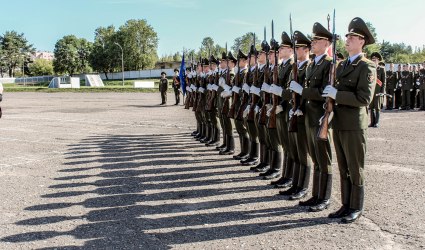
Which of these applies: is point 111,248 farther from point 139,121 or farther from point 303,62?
point 139,121

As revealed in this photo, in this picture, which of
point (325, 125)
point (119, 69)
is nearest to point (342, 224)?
point (325, 125)

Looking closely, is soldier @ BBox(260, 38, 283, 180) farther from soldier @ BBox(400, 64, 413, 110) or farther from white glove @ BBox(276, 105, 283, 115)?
soldier @ BBox(400, 64, 413, 110)

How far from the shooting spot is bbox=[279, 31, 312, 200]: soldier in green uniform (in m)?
5.80

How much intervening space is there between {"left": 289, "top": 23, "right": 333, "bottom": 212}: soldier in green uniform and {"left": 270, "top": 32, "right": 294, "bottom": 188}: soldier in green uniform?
28.8 inches

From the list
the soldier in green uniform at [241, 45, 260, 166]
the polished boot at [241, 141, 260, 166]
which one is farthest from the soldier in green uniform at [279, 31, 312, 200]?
the polished boot at [241, 141, 260, 166]

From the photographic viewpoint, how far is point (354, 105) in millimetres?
4824

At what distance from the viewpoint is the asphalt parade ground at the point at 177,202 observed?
4.47 metres

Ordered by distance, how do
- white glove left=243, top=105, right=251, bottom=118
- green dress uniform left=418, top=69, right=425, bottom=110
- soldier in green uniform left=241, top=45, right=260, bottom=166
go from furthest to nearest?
green dress uniform left=418, top=69, right=425, bottom=110, white glove left=243, top=105, right=251, bottom=118, soldier in green uniform left=241, top=45, right=260, bottom=166

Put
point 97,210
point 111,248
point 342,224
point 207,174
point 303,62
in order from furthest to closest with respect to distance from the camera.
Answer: point 207,174 < point 303,62 < point 97,210 < point 342,224 < point 111,248

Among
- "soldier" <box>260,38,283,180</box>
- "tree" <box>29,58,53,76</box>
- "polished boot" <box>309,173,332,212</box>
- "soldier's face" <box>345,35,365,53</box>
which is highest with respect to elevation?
"tree" <box>29,58,53,76</box>

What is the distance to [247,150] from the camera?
8.88 metres

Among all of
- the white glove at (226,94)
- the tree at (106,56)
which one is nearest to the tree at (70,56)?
the tree at (106,56)

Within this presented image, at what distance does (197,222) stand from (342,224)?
5.27ft

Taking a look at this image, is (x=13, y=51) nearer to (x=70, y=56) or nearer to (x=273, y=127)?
(x=70, y=56)
